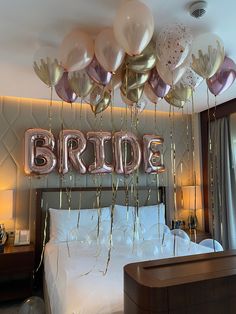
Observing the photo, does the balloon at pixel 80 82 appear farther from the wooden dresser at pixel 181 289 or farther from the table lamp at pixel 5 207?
the table lamp at pixel 5 207

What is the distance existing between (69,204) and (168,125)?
1.93 meters

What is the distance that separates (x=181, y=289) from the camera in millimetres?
917

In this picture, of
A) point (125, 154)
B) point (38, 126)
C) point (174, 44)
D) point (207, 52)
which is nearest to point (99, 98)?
point (174, 44)

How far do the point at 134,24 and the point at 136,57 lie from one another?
0.31 m

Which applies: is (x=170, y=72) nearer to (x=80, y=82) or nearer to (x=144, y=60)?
(x=144, y=60)

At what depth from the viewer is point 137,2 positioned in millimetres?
1303

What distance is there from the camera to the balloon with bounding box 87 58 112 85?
1.70 meters

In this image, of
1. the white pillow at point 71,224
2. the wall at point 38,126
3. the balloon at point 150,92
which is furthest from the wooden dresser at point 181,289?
the wall at point 38,126

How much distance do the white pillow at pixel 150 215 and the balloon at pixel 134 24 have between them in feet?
7.30

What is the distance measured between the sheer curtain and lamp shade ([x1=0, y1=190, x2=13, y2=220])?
8.06 ft

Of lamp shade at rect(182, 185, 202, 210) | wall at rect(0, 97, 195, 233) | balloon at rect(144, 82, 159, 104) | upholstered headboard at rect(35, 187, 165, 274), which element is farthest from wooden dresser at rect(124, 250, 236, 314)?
lamp shade at rect(182, 185, 202, 210)

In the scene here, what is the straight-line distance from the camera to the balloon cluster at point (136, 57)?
1.33 metres

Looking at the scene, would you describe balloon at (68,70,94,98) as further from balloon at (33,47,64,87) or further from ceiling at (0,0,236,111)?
ceiling at (0,0,236,111)

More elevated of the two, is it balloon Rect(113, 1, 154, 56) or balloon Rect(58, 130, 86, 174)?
balloon Rect(113, 1, 154, 56)
